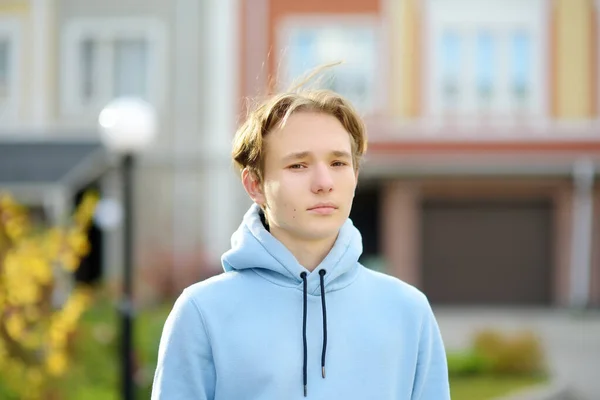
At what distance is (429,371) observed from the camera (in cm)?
212

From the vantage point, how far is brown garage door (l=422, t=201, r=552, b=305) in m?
19.5

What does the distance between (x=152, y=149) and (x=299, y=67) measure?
132 inches

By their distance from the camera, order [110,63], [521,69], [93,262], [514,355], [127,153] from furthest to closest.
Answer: [93,262] → [110,63] → [521,69] → [514,355] → [127,153]

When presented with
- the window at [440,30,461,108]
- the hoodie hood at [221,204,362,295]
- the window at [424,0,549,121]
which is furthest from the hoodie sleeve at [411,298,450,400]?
the window at [440,30,461,108]

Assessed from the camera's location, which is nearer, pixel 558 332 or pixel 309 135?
pixel 309 135

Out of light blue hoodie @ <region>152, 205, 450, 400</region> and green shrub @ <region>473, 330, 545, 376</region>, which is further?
green shrub @ <region>473, 330, 545, 376</region>

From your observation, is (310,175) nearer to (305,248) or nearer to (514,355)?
(305,248)

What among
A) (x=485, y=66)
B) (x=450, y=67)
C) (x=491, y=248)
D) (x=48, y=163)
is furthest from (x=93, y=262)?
(x=485, y=66)

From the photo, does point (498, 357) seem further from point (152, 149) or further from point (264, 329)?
point (152, 149)

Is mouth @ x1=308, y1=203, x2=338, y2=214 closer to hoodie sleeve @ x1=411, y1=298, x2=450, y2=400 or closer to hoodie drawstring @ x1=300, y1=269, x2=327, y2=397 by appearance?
hoodie drawstring @ x1=300, y1=269, x2=327, y2=397

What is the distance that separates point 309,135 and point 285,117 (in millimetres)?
63

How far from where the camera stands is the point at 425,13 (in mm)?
19203

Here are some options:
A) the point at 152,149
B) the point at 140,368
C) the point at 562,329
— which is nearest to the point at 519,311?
the point at 562,329

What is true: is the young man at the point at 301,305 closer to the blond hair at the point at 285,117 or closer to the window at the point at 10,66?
the blond hair at the point at 285,117
